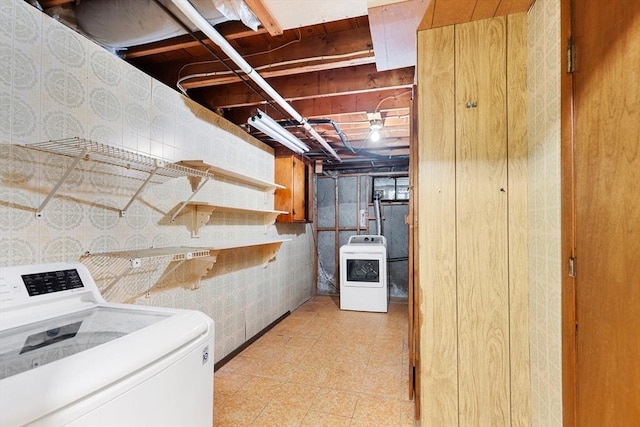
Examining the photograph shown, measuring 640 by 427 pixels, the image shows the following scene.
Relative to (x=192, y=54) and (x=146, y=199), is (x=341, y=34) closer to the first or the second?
(x=192, y=54)

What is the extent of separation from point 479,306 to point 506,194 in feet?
1.68

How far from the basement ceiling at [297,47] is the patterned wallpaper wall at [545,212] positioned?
0.92ft

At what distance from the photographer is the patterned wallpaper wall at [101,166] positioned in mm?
1283

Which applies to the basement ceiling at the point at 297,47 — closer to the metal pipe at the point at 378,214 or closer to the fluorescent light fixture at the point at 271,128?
the fluorescent light fixture at the point at 271,128

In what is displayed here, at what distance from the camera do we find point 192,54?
7.30ft

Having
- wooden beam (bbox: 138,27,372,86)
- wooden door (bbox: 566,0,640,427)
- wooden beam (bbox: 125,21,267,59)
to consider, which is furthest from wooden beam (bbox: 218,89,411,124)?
wooden door (bbox: 566,0,640,427)

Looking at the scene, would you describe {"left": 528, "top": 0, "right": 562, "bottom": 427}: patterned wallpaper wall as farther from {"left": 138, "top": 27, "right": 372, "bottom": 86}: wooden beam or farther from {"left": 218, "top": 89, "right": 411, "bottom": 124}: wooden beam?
{"left": 218, "top": 89, "right": 411, "bottom": 124}: wooden beam

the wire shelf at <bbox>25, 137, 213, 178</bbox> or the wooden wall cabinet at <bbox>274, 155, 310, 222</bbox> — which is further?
the wooden wall cabinet at <bbox>274, 155, 310, 222</bbox>

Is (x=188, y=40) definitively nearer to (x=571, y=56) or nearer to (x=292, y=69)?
(x=292, y=69)

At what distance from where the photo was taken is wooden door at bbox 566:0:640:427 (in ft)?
2.44

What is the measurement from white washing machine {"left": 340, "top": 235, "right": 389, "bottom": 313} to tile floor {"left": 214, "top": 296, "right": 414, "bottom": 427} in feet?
1.93

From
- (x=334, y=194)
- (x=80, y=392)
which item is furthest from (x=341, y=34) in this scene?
(x=334, y=194)

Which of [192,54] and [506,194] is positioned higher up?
[192,54]

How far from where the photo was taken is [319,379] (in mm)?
2518
